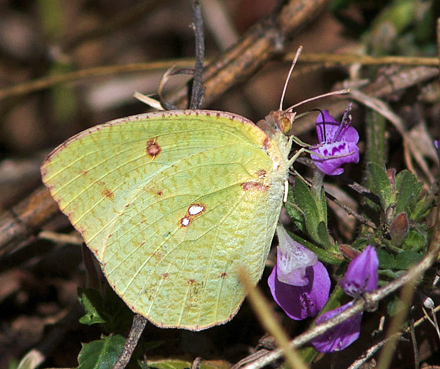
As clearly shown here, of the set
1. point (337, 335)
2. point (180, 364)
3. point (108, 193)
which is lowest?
point (337, 335)

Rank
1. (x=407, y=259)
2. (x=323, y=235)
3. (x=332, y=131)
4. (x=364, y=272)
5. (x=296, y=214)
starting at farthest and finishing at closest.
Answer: (x=332, y=131)
(x=296, y=214)
(x=323, y=235)
(x=407, y=259)
(x=364, y=272)

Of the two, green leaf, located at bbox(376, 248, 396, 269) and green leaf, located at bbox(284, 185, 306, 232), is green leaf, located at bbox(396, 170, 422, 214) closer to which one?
green leaf, located at bbox(376, 248, 396, 269)

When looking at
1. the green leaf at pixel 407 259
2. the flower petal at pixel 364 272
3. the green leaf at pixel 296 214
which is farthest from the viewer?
the green leaf at pixel 296 214

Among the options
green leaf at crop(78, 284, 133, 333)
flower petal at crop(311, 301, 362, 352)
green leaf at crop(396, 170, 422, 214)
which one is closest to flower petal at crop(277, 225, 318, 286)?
flower petal at crop(311, 301, 362, 352)

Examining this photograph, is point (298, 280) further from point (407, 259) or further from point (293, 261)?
point (407, 259)

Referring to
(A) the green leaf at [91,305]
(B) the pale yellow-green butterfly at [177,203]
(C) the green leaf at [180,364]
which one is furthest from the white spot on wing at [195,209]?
(C) the green leaf at [180,364]

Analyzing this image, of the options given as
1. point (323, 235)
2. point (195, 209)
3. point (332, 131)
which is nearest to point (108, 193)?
point (195, 209)

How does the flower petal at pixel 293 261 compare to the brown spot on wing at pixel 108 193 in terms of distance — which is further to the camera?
the brown spot on wing at pixel 108 193

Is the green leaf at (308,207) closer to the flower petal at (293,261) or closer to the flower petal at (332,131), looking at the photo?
the flower petal at (293,261)
